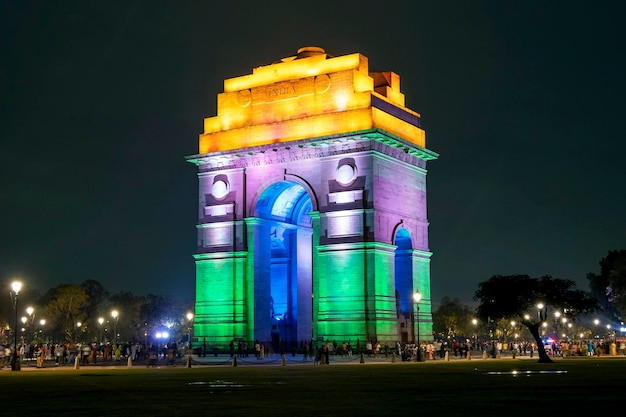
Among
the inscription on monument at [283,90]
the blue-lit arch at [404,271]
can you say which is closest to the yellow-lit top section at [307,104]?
the inscription on monument at [283,90]

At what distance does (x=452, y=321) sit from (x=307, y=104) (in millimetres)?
92899

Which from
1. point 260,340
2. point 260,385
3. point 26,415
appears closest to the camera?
point 26,415

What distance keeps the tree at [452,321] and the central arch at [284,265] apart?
274 feet

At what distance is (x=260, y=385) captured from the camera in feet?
90.1

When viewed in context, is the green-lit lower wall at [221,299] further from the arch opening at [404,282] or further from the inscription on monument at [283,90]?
the inscription on monument at [283,90]

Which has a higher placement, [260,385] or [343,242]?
[343,242]

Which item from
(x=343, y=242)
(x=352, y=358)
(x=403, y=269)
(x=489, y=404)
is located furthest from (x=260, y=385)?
(x=403, y=269)

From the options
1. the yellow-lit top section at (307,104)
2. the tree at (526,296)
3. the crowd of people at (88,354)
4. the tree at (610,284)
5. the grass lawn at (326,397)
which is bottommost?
the grass lawn at (326,397)

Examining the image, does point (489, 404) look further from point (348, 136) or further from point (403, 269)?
point (403, 269)

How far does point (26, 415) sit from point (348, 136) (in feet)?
151

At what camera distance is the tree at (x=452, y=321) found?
15288 centimetres

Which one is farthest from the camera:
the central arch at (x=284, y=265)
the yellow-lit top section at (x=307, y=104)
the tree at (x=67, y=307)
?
the tree at (x=67, y=307)

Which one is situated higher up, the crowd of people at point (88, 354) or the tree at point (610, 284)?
the tree at point (610, 284)

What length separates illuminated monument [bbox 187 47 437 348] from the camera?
204 ft
